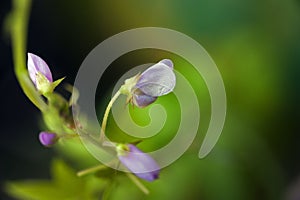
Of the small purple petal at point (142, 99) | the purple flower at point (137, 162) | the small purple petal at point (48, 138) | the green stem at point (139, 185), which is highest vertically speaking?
the small purple petal at point (142, 99)

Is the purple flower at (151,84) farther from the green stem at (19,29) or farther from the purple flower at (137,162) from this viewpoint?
the green stem at (19,29)

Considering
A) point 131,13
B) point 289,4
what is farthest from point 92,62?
point 289,4

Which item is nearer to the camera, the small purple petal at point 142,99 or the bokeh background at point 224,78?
the small purple petal at point 142,99

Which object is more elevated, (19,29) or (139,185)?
(19,29)

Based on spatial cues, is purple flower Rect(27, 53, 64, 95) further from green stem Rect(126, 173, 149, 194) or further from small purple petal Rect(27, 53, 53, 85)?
green stem Rect(126, 173, 149, 194)

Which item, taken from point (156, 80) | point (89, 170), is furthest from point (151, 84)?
point (89, 170)

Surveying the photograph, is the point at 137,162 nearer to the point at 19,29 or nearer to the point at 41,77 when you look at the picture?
the point at 41,77

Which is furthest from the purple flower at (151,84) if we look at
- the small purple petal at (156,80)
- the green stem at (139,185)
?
the green stem at (139,185)

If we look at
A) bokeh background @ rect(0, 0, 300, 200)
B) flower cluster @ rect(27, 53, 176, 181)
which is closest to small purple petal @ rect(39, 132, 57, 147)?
flower cluster @ rect(27, 53, 176, 181)
